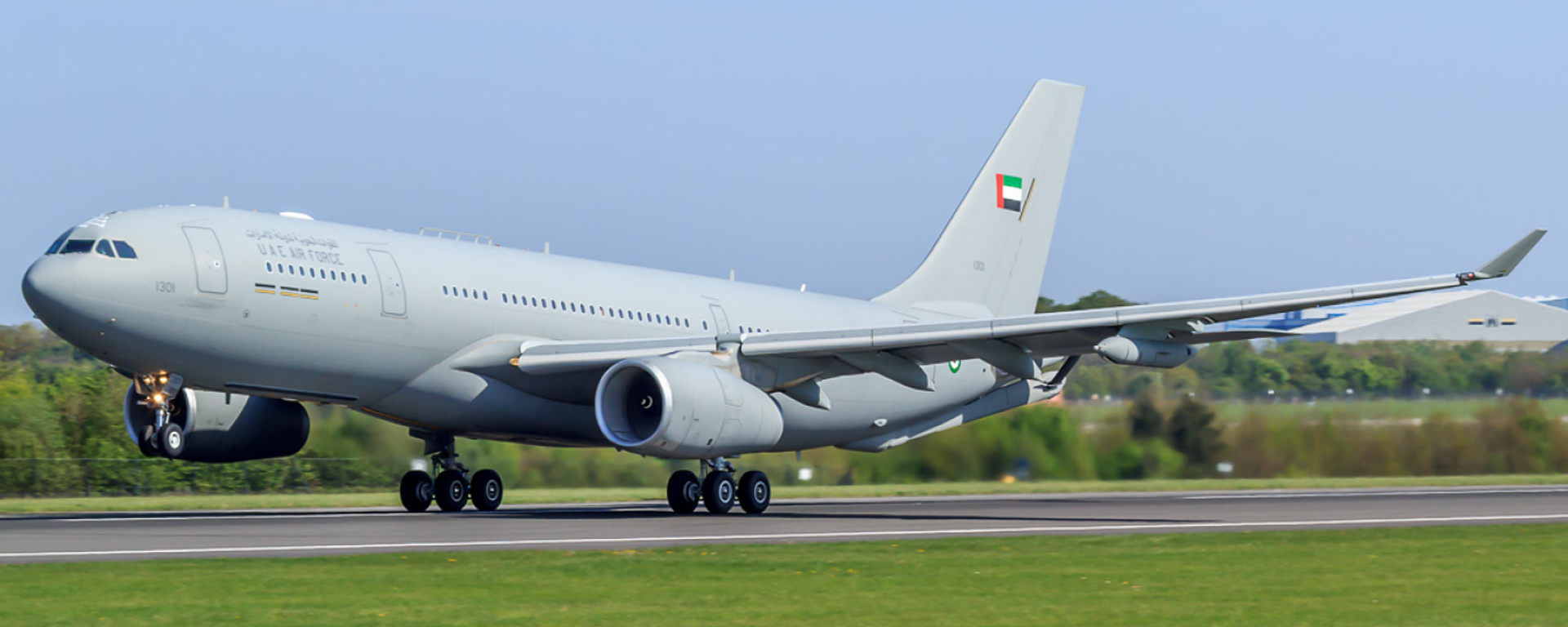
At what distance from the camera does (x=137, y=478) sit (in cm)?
3806

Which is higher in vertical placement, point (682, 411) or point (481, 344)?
point (481, 344)

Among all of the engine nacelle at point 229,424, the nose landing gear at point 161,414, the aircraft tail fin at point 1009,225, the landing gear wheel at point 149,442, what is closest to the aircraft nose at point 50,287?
the nose landing gear at point 161,414

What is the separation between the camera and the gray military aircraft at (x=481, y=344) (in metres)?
22.6

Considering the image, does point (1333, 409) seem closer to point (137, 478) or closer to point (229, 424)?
point (229, 424)

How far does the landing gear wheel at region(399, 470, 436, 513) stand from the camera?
93.3 feet

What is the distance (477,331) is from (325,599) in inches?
500

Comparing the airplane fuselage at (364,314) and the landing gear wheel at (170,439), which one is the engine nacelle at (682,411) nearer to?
the airplane fuselage at (364,314)

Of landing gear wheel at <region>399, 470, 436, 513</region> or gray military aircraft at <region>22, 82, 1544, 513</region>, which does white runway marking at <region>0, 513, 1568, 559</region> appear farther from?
landing gear wheel at <region>399, 470, 436, 513</region>

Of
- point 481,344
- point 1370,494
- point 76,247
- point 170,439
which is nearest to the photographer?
point 76,247

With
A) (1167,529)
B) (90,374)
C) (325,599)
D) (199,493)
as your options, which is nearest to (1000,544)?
(1167,529)

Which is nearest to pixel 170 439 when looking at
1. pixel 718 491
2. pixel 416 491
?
pixel 416 491

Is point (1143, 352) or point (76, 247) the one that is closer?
point (76, 247)

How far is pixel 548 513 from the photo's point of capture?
2686cm

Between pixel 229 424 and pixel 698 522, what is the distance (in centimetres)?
802
